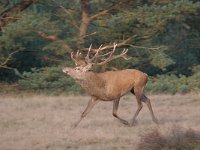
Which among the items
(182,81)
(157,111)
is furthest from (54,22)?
(157,111)

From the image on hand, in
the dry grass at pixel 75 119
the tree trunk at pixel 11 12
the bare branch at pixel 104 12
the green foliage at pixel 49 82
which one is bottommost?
the green foliage at pixel 49 82

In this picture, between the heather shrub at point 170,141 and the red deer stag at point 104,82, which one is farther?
the red deer stag at point 104,82

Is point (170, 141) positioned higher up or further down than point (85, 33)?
higher up

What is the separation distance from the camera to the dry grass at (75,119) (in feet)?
40.0

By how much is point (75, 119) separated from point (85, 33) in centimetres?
1035

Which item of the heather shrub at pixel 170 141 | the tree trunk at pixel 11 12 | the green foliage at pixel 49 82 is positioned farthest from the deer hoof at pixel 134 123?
the tree trunk at pixel 11 12

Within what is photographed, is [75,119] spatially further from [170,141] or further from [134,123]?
[170,141]

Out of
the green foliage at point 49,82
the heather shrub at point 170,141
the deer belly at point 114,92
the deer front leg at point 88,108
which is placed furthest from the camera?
the green foliage at point 49,82

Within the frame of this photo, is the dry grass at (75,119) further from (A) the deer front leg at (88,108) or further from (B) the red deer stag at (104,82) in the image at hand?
(B) the red deer stag at (104,82)

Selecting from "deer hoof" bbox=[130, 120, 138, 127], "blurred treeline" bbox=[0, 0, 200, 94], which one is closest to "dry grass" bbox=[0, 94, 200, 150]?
"deer hoof" bbox=[130, 120, 138, 127]

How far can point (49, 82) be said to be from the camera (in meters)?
25.1

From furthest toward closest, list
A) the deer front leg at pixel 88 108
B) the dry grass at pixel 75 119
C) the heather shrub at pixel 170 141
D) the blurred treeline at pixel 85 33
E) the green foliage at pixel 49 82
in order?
1. the green foliage at pixel 49 82
2. the blurred treeline at pixel 85 33
3. the deer front leg at pixel 88 108
4. the dry grass at pixel 75 119
5. the heather shrub at pixel 170 141

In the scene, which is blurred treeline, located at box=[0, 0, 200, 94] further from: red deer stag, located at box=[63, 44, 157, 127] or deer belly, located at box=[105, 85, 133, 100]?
deer belly, located at box=[105, 85, 133, 100]

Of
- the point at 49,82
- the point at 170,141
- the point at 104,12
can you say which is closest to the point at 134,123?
the point at 170,141
